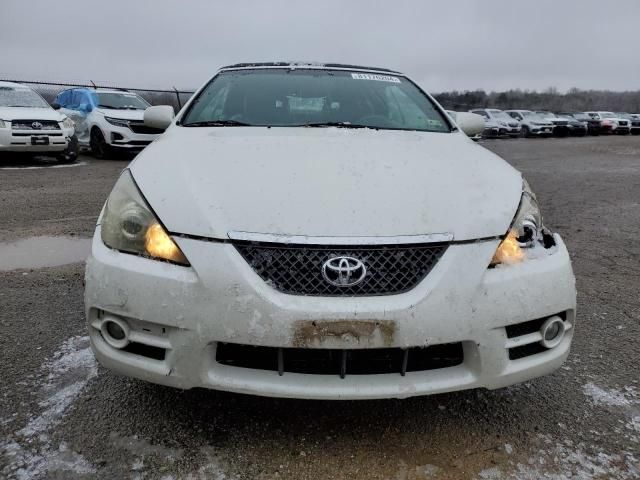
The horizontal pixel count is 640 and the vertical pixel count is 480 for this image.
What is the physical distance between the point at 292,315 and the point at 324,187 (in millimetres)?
547

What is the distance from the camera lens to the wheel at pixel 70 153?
10.7m

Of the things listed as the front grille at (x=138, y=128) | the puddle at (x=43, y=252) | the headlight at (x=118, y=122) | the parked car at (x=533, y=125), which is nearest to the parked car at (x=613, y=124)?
the parked car at (x=533, y=125)

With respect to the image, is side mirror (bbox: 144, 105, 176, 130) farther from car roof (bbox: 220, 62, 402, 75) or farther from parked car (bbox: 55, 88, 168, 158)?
parked car (bbox: 55, 88, 168, 158)

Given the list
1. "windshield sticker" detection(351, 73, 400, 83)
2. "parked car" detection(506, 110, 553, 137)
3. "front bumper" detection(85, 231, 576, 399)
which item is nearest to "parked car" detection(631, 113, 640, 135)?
"parked car" detection(506, 110, 553, 137)

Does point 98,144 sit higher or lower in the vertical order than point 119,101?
lower

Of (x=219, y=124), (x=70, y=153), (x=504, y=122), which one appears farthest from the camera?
(x=504, y=122)

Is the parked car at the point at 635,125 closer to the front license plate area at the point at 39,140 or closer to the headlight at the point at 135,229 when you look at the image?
the front license plate area at the point at 39,140

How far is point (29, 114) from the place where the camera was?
9.91m

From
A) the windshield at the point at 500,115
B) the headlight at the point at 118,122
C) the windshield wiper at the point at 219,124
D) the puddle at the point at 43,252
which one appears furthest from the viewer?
the windshield at the point at 500,115

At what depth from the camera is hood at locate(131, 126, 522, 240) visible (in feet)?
6.21

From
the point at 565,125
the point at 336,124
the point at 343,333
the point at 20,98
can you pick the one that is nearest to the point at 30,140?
the point at 20,98

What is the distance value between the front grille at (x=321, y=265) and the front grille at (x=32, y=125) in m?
9.56

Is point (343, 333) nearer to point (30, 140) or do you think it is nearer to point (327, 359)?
point (327, 359)

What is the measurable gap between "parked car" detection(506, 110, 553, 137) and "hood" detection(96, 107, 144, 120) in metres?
22.1
